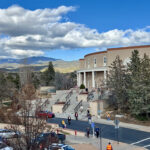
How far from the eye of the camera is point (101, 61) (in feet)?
173

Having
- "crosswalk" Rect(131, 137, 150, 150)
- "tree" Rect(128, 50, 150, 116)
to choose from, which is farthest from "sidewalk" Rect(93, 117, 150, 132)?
"crosswalk" Rect(131, 137, 150, 150)

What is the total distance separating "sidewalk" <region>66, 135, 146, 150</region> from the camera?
18906 millimetres

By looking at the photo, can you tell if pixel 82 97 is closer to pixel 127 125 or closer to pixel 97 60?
pixel 127 125

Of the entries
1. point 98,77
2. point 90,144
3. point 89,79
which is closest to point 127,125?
point 90,144

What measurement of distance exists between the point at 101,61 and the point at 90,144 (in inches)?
1342

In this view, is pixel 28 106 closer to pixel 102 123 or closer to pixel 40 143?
pixel 40 143

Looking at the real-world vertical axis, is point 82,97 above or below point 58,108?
above

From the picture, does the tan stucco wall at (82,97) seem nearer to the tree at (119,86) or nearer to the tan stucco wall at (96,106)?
the tan stucco wall at (96,106)

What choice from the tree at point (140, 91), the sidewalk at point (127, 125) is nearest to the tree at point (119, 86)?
the tree at point (140, 91)

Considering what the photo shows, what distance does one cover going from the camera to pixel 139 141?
2080cm

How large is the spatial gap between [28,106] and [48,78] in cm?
8064

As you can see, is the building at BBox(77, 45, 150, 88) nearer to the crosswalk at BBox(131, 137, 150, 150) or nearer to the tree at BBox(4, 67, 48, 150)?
the crosswalk at BBox(131, 137, 150, 150)

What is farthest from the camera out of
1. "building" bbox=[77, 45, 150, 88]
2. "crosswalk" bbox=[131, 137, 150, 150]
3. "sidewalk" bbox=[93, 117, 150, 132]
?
"building" bbox=[77, 45, 150, 88]

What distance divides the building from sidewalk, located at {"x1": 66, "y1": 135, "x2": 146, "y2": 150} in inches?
903
